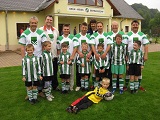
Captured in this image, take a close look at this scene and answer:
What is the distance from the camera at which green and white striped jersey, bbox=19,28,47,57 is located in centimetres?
447

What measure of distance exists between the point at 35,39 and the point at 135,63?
2683 mm

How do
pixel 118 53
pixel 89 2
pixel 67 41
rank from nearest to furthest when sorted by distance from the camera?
pixel 118 53 → pixel 67 41 → pixel 89 2

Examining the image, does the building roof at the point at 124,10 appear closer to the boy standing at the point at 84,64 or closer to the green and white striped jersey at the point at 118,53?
the green and white striped jersey at the point at 118,53

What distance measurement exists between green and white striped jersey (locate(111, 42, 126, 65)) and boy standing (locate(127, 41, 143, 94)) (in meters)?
0.22

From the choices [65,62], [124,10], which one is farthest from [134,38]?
[124,10]

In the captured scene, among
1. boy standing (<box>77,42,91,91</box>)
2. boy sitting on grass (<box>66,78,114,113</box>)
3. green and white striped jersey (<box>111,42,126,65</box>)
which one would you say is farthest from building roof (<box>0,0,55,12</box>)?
boy sitting on grass (<box>66,78,114,113</box>)

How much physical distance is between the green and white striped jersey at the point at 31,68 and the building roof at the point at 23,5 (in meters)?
13.0

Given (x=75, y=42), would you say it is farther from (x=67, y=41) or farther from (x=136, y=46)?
(x=136, y=46)

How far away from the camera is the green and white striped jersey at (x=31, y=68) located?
14.3ft

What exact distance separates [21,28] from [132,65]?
14365 millimetres

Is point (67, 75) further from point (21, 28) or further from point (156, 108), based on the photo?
point (21, 28)

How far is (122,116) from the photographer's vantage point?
394cm

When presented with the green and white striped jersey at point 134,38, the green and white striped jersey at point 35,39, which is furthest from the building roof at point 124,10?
the green and white striped jersey at point 35,39

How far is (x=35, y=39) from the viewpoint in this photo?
4523 mm
